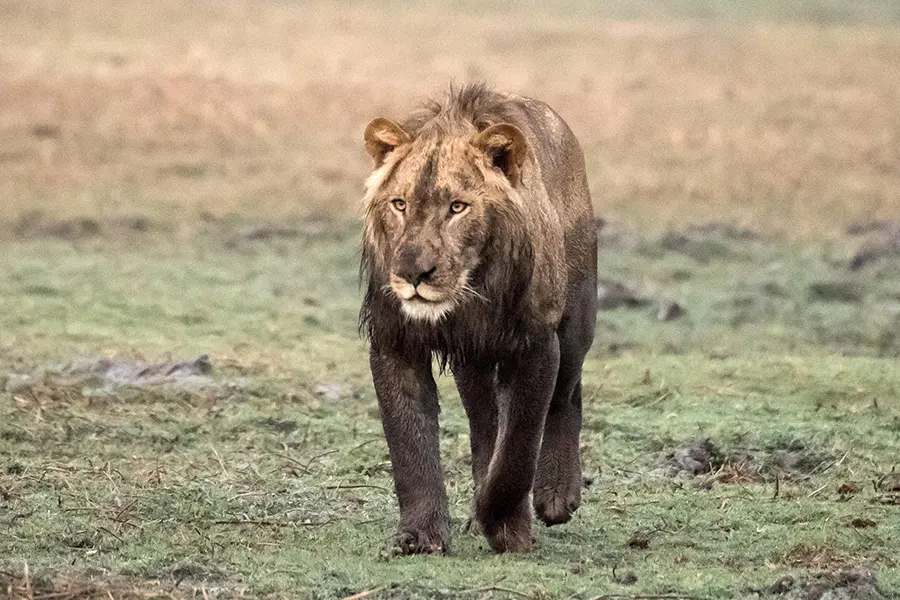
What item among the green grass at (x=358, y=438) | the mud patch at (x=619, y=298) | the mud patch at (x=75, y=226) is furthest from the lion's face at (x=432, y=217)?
the mud patch at (x=75, y=226)

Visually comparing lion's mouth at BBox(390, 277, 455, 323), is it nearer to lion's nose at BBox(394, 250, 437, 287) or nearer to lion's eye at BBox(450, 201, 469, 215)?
lion's nose at BBox(394, 250, 437, 287)

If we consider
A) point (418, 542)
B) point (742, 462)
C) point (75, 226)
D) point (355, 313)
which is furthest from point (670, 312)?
Answer: point (418, 542)

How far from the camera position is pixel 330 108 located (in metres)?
20.6

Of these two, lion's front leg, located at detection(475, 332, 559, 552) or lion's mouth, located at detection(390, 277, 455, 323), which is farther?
lion's front leg, located at detection(475, 332, 559, 552)

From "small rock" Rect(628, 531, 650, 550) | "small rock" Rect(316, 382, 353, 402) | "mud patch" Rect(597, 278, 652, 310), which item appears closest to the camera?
"small rock" Rect(628, 531, 650, 550)

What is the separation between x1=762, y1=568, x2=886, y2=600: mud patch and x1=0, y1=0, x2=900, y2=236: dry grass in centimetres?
816

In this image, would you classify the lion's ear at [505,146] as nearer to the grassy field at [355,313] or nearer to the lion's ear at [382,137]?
the lion's ear at [382,137]

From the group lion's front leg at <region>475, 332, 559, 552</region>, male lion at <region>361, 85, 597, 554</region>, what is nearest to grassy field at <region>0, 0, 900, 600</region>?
lion's front leg at <region>475, 332, 559, 552</region>

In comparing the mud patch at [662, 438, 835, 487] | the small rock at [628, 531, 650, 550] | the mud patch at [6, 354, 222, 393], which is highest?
the small rock at [628, 531, 650, 550]

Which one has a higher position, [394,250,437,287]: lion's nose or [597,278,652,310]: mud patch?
[394,250,437,287]: lion's nose

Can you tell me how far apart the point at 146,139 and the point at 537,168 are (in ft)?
42.3

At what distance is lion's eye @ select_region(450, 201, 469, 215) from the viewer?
5.75 m

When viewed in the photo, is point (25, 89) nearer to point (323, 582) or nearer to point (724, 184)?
point (724, 184)

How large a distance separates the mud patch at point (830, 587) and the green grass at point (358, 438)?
6 cm
